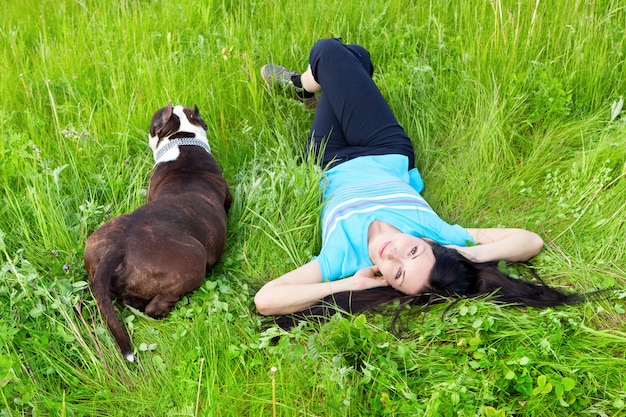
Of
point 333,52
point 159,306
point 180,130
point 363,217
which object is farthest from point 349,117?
point 159,306

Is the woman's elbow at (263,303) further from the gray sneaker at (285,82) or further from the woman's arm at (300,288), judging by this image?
the gray sneaker at (285,82)

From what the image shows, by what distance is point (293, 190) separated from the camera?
355 cm

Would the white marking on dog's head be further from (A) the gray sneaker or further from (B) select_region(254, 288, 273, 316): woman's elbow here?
(B) select_region(254, 288, 273, 316): woman's elbow

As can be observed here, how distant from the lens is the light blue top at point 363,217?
3.27 meters

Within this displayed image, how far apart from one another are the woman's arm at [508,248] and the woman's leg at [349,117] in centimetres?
95

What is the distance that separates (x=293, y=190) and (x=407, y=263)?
90 cm

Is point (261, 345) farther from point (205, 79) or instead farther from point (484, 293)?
point (205, 79)

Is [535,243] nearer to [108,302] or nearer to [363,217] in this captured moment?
[363,217]

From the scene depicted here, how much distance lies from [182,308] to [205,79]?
2.03 meters

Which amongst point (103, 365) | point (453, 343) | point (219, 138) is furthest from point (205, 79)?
point (453, 343)

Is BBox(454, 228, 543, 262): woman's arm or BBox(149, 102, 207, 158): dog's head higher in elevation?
BBox(149, 102, 207, 158): dog's head

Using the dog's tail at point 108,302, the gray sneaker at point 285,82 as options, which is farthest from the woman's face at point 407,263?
the gray sneaker at point 285,82

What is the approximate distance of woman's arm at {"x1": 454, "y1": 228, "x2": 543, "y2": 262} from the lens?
325cm

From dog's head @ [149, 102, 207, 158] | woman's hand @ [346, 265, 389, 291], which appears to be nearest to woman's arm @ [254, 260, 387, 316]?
woman's hand @ [346, 265, 389, 291]
